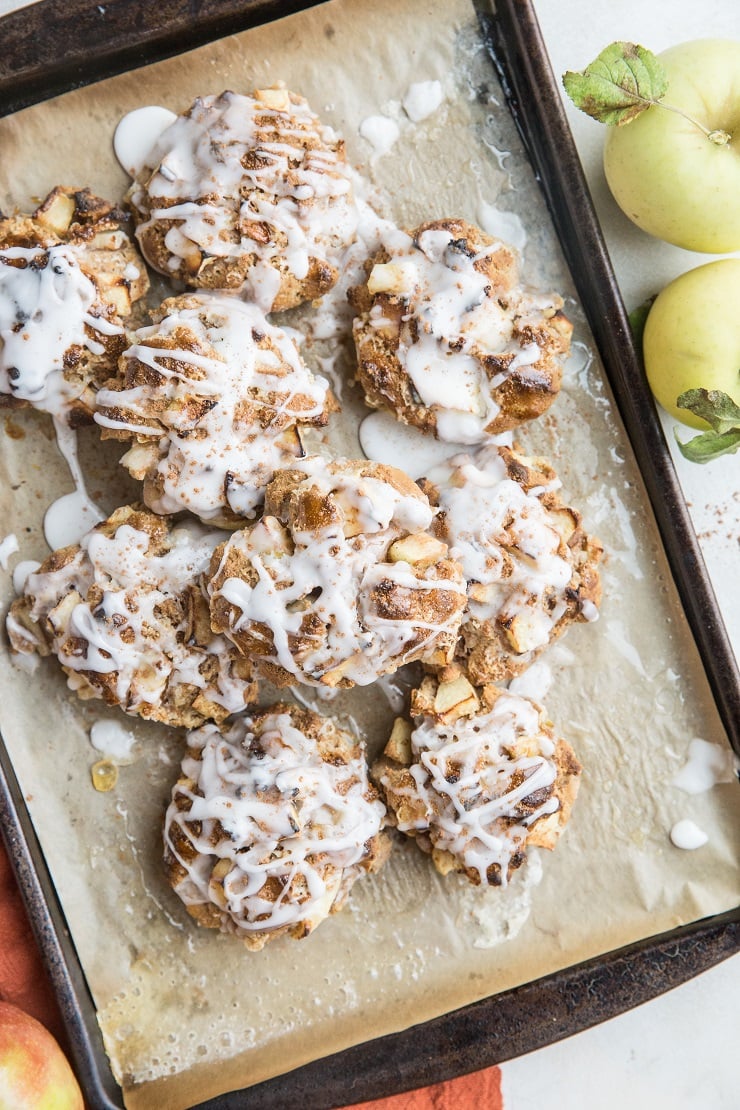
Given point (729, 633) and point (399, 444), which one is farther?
point (729, 633)

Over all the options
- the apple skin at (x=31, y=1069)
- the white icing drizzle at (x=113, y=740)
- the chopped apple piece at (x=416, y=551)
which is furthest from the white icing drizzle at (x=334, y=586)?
the apple skin at (x=31, y=1069)

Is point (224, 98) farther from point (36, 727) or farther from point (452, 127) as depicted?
point (36, 727)

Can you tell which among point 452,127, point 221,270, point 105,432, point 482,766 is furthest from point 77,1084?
point 452,127

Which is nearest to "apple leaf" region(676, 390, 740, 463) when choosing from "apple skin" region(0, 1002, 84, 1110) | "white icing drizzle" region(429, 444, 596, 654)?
"white icing drizzle" region(429, 444, 596, 654)

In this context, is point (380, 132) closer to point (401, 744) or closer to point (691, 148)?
point (691, 148)

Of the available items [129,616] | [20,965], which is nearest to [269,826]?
[129,616]

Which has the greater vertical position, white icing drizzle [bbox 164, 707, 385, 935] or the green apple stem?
the green apple stem

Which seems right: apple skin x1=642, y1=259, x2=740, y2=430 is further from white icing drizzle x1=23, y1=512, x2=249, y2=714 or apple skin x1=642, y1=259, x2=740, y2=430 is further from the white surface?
white icing drizzle x1=23, y1=512, x2=249, y2=714
